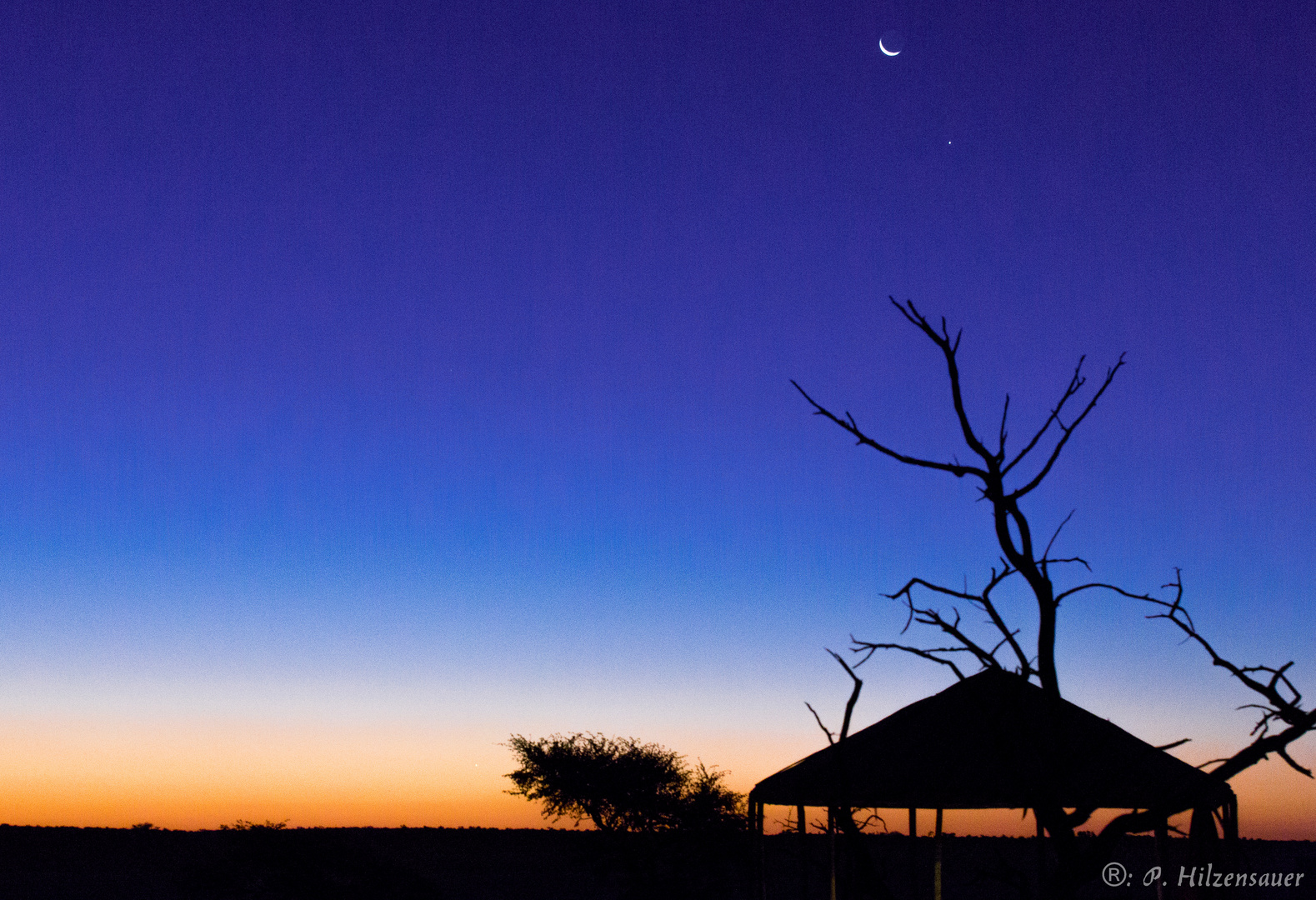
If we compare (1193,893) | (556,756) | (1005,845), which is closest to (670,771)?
(556,756)

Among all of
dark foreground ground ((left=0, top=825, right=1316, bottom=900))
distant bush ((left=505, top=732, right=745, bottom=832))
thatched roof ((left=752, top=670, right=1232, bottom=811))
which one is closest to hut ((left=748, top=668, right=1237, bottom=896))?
thatched roof ((left=752, top=670, right=1232, bottom=811))

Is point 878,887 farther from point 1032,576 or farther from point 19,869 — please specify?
point 19,869

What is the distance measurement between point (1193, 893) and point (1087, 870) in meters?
4.73

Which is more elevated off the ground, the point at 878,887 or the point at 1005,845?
the point at 878,887

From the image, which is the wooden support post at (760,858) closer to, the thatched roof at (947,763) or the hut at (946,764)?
the hut at (946,764)

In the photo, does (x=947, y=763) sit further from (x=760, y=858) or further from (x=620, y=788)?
(x=620, y=788)

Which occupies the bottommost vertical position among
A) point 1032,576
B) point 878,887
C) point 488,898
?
point 488,898

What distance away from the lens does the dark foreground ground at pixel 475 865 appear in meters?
26.5

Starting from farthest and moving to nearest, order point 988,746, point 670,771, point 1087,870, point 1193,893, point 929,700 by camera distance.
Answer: point 670,771
point 929,700
point 988,746
point 1193,893
point 1087,870

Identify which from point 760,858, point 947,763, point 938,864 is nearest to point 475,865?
point 760,858

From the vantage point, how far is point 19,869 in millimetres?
43031

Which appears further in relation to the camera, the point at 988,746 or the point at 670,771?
the point at 670,771

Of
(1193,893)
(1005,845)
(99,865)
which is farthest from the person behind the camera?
(1005,845)

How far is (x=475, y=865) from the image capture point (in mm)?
50844
